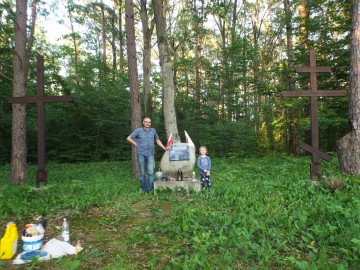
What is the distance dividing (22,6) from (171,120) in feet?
20.4

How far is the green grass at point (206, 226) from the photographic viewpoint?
325cm

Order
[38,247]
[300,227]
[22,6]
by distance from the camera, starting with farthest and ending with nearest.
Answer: [22,6] < [300,227] < [38,247]

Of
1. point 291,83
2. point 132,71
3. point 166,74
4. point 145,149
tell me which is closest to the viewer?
point 145,149

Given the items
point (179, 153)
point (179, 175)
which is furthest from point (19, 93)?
point (179, 175)

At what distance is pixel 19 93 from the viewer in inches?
320

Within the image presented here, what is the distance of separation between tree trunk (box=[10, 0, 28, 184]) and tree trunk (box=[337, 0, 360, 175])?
31.5 feet

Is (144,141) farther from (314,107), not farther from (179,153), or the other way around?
(314,107)

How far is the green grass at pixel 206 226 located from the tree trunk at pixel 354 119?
0.91m

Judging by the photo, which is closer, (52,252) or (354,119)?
(52,252)

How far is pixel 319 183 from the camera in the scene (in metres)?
6.47

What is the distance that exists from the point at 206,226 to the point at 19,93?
7204 mm

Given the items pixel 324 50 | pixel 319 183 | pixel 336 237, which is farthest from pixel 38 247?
A: pixel 324 50

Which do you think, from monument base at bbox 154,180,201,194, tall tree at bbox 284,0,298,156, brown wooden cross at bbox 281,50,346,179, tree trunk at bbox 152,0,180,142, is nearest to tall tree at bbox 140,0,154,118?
tree trunk at bbox 152,0,180,142

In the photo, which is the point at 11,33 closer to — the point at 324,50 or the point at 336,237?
the point at 324,50
